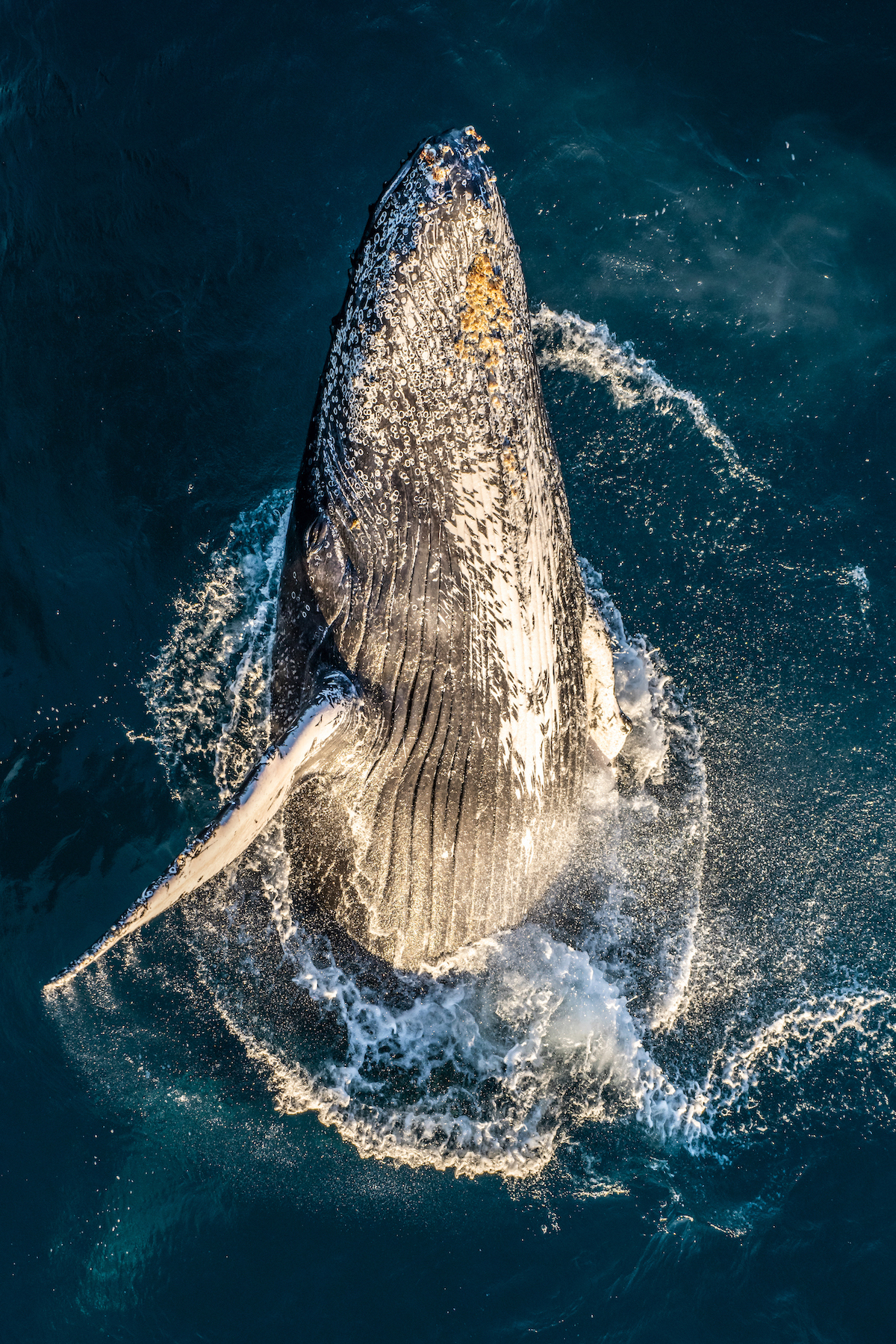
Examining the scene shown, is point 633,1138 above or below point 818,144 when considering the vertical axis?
below

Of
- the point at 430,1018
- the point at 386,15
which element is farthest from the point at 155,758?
the point at 386,15

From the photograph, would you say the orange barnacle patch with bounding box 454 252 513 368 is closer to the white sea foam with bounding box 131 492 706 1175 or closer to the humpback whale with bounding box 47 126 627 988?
the humpback whale with bounding box 47 126 627 988

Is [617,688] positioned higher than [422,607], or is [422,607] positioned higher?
[617,688]

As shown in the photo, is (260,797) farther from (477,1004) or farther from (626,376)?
(626,376)

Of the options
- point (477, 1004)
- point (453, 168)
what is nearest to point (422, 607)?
point (453, 168)

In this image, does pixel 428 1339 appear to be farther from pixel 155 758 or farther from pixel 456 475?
pixel 456 475
